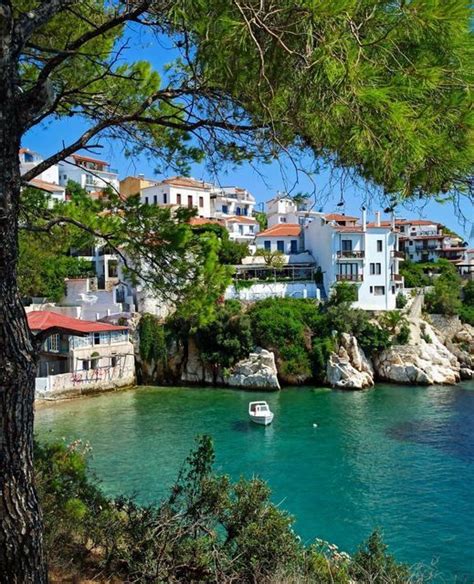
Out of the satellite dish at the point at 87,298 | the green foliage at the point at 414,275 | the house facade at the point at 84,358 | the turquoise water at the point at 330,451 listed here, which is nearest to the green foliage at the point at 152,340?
the house facade at the point at 84,358

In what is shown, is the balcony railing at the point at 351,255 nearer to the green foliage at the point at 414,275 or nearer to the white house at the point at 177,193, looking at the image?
the green foliage at the point at 414,275

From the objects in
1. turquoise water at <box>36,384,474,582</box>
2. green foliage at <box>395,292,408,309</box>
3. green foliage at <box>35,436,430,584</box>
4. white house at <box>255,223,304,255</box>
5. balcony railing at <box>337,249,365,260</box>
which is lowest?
turquoise water at <box>36,384,474,582</box>

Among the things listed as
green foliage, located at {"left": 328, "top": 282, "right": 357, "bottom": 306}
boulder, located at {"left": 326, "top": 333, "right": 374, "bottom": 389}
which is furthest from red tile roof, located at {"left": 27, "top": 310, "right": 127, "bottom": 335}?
green foliage, located at {"left": 328, "top": 282, "right": 357, "bottom": 306}

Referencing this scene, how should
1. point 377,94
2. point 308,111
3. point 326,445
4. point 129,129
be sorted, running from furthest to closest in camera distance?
point 326,445 < point 129,129 < point 308,111 < point 377,94

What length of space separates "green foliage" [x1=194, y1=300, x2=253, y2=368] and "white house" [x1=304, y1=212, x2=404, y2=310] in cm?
782

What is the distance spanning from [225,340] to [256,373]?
2.44 m

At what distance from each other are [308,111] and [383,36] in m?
0.64

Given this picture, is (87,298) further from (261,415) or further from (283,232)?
(283,232)

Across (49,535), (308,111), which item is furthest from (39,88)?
(49,535)

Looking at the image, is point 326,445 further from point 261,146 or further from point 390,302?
point 390,302

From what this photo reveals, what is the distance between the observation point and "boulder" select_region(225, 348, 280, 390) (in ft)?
83.8

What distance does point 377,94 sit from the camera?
298cm

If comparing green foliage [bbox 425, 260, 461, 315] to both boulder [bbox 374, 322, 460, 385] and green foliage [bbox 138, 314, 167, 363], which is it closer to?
boulder [bbox 374, 322, 460, 385]

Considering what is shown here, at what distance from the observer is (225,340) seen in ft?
86.9
